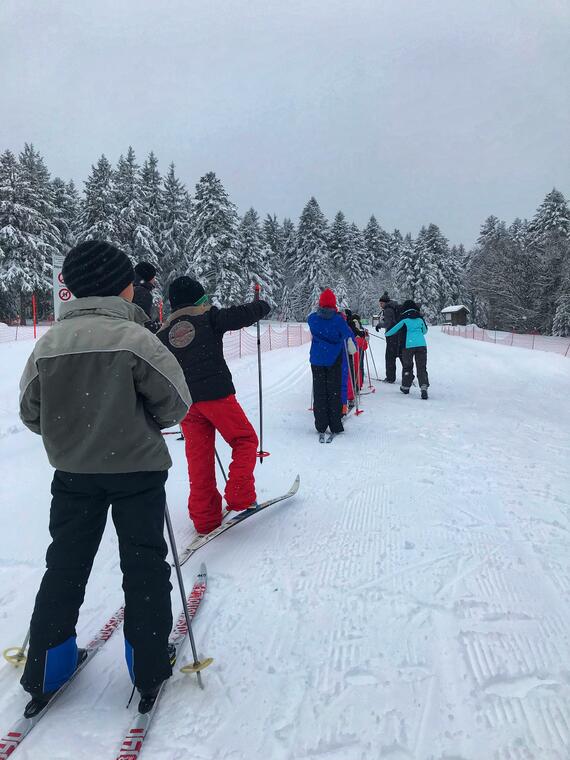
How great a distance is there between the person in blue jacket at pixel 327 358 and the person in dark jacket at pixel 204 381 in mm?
3131

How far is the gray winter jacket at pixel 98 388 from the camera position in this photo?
2070mm

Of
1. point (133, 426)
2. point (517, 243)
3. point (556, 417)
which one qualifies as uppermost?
point (517, 243)

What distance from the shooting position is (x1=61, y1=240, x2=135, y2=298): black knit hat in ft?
7.27

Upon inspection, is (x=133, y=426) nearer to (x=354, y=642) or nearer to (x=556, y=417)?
(x=354, y=642)

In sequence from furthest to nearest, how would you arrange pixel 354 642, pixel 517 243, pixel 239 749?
1. pixel 517 243
2. pixel 354 642
3. pixel 239 749

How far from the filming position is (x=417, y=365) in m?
A: 10.6

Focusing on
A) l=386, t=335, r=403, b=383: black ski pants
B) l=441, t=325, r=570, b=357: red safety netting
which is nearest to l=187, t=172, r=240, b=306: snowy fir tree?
l=441, t=325, r=570, b=357: red safety netting

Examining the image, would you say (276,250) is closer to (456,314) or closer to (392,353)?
(456,314)

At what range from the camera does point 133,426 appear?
7.11ft

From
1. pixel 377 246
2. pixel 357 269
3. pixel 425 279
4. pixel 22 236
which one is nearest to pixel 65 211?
pixel 22 236

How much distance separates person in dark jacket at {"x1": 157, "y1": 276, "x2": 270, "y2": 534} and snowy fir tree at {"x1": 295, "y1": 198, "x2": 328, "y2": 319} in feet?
160

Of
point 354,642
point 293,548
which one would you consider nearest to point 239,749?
point 354,642

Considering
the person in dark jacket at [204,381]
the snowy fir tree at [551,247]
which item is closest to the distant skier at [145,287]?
the person in dark jacket at [204,381]

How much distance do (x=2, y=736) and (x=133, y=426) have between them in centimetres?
134
